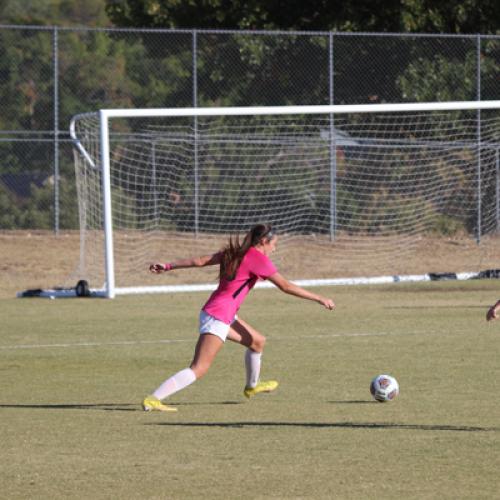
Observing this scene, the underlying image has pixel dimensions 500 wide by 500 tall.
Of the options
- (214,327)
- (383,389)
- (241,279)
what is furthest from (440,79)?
(214,327)

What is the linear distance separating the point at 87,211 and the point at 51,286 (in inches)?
52.8

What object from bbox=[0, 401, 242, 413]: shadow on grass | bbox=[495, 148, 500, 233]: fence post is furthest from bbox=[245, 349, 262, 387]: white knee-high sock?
bbox=[495, 148, 500, 233]: fence post

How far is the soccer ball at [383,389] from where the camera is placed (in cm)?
1110

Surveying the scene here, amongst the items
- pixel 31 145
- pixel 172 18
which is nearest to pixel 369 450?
pixel 31 145

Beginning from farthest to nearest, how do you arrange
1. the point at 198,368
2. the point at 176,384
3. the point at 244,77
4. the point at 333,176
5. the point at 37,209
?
1. the point at 244,77
2. the point at 37,209
3. the point at 333,176
4. the point at 198,368
5. the point at 176,384

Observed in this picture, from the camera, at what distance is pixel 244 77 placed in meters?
28.2

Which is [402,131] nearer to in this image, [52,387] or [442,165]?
[442,165]

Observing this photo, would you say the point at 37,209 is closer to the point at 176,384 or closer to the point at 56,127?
the point at 56,127

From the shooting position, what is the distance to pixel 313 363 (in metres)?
13.9

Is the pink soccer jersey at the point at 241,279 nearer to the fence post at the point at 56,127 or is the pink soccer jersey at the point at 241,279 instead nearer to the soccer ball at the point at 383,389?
the soccer ball at the point at 383,389

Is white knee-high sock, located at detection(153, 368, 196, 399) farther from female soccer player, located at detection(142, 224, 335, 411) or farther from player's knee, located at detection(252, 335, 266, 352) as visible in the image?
player's knee, located at detection(252, 335, 266, 352)

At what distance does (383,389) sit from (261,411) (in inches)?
37.4

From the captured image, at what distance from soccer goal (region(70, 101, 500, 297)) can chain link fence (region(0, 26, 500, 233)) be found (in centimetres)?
67

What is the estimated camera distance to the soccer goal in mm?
25344
